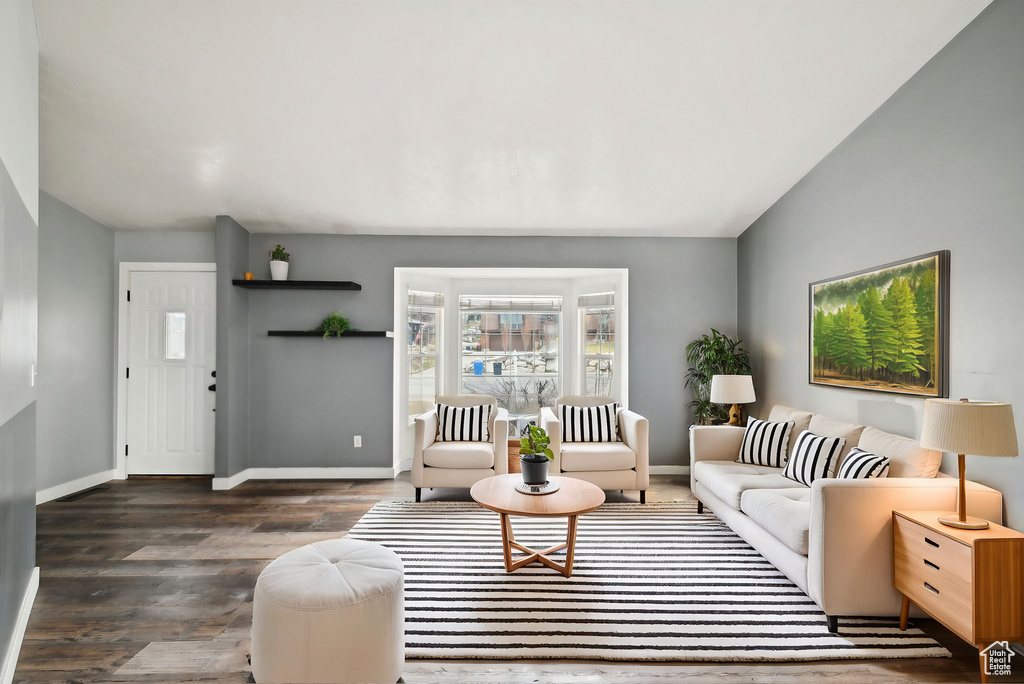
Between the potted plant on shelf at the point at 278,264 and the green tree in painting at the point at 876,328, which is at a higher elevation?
the potted plant on shelf at the point at 278,264

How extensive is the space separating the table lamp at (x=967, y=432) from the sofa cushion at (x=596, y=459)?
211 centimetres

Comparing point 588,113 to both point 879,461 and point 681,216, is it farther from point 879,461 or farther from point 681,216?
point 879,461

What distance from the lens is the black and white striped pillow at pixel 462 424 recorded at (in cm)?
439

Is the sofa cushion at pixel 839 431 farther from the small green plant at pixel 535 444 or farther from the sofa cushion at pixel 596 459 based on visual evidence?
the small green plant at pixel 535 444

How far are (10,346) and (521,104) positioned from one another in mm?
2704

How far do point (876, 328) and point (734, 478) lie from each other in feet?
4.17

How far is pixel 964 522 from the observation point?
2.04 metres

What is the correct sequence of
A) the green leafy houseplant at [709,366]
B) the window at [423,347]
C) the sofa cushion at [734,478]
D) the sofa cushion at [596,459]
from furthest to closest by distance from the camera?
the window at [423,347] < the green leafy houseplant at [709,366] < the sofa cushion at [596,459] < the sofa cushion at [734,478]

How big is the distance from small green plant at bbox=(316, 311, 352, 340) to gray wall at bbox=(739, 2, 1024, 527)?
397cm

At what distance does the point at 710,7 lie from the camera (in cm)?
239

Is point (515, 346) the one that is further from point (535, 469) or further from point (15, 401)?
point (15, 401)

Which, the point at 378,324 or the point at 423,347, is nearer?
the point at 378,324

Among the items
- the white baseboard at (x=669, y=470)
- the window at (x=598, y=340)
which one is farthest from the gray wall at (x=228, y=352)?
the white baseboard at (x=669, y=470)

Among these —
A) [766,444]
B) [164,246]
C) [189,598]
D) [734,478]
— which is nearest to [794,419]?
[766,444]
